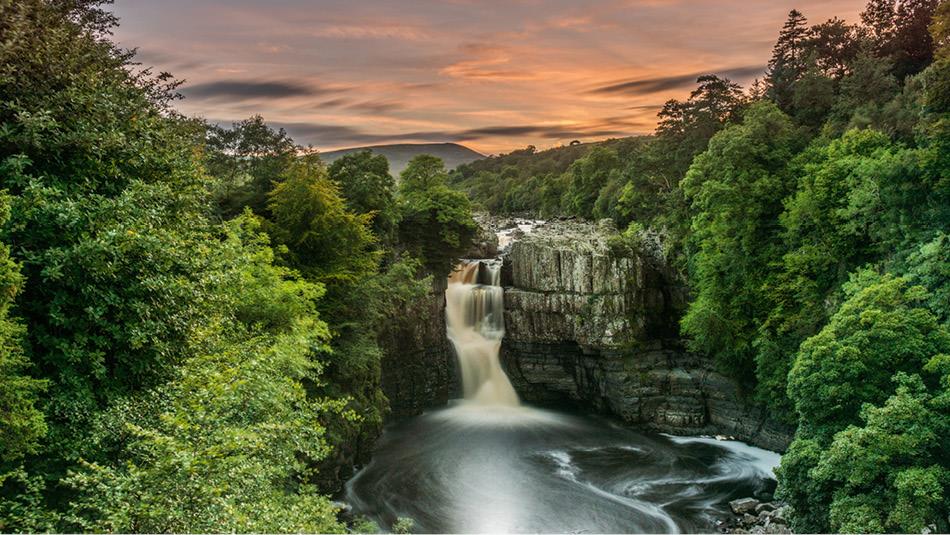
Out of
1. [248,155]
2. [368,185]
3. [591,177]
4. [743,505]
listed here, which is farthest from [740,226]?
[591,177]

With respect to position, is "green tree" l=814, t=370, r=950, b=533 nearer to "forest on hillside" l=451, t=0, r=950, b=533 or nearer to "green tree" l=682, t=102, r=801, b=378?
"forest on hillside" l=451, t=0, r=950, b=533

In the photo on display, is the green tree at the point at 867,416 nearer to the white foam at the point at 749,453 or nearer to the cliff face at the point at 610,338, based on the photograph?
the white foam at the point at 749,453

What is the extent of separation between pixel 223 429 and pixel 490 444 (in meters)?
23.1

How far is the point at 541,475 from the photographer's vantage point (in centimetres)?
2816

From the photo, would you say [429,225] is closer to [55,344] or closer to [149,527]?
[55,344]

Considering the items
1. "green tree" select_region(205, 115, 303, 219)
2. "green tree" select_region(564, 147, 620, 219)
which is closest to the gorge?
"green tree" select_region(205, 115, 303, 219)

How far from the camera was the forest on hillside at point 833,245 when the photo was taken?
17875mm

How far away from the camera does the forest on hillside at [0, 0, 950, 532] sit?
33.9 feet

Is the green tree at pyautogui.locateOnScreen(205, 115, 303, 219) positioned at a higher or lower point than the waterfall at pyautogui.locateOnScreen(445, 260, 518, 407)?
higher

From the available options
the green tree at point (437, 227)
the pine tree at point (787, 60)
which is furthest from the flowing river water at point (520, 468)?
the pine tree at point (787, 60)

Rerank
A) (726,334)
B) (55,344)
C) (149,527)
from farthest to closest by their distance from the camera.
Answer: (726,334), (55,344), (149,527)

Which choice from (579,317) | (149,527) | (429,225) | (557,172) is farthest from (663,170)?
(557,172)

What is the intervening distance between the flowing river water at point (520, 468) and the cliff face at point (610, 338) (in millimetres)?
1259

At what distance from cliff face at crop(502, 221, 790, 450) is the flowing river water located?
1.26 meters
